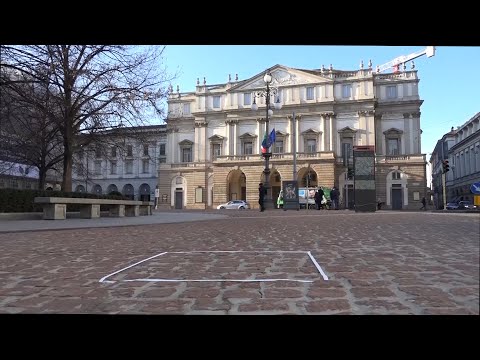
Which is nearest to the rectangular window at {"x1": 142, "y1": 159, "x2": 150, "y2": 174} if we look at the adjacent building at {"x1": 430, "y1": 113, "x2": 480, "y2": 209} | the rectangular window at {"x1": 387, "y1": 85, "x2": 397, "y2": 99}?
the rectangular window at {"x1": 387, "y1": 85, "x2": 397, "y2": 99}

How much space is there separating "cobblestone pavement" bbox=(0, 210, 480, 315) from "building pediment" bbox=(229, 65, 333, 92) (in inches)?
30.1

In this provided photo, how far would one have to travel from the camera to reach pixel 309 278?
1.73m

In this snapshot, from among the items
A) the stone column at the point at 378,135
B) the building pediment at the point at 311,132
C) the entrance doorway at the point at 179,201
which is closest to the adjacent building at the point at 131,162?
the entrance doorway at the point at 179,201

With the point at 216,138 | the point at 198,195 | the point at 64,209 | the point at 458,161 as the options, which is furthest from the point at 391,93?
the point at 64,209

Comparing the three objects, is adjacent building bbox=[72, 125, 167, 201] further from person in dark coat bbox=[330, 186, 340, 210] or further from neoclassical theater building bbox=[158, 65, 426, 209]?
person in dark coat bbox=[330, 186, 340, 210]

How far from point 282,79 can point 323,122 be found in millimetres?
1156

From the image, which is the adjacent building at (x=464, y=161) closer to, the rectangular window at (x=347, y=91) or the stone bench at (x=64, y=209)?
the rectangular window at (x=347, y=91)

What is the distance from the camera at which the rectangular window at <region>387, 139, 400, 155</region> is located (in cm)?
236

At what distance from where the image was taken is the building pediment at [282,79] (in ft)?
6.15

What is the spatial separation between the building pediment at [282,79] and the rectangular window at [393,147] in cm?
56

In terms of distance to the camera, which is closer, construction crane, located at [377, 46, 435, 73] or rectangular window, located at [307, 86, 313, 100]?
construction crane, located at [377, 46, 435, 73]

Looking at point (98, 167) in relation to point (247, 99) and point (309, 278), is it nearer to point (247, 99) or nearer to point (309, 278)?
point (247, 99)
